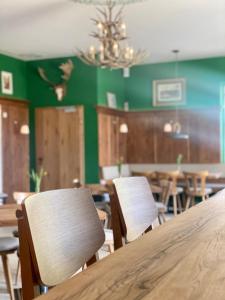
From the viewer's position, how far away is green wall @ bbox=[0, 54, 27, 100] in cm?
829

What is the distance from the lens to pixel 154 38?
287 inches

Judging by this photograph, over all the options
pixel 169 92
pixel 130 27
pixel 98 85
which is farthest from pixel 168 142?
pixel 130 27

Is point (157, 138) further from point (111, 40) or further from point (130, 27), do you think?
point (111, 40)

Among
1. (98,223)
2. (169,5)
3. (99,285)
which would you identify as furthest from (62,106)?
(99,285)

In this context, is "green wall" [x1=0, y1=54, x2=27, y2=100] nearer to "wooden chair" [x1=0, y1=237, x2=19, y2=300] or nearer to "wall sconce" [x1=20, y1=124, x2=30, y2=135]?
"wall sconce" [x1=20, y1=124, x2=30, y2=135]

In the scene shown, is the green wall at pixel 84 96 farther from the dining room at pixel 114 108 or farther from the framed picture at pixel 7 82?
the framed picture at pixel 7 82

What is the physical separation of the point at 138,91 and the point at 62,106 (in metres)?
1.87

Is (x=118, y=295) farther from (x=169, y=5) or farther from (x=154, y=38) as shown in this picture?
(x=154, y=38)

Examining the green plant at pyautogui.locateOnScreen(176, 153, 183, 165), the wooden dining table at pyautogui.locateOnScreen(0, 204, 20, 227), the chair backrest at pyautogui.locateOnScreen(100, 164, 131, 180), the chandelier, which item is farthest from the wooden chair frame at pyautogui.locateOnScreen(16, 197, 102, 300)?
the green plant at pyautogui.locateOnScreen(176, 153, 183, 165)

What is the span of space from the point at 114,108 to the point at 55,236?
26.2 feet

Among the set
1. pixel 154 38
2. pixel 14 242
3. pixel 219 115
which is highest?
pixel 154 38

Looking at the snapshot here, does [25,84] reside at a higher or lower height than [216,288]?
higher

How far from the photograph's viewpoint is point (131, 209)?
1.82 meters

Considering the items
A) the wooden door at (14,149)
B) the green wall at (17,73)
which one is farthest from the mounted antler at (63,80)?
the wooden door at (14,149)
